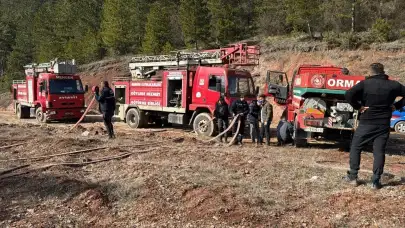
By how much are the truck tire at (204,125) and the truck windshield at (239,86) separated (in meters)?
1.19

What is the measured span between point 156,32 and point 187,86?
2401 cm

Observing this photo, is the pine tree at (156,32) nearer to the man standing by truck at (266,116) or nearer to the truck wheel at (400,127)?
the truck wheel at (400,127)

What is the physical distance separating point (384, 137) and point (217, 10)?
97.3 feet

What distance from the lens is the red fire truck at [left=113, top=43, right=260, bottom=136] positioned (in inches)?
→ 541

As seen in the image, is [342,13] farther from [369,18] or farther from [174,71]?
[174,71]

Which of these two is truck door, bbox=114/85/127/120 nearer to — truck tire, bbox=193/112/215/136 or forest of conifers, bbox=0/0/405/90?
truck tire, bbox=193/112/215/136

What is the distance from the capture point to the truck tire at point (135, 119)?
1677 centimetres

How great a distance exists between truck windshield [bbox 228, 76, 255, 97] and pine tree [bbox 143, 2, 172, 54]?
932 inches

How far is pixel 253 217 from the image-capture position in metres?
4.86

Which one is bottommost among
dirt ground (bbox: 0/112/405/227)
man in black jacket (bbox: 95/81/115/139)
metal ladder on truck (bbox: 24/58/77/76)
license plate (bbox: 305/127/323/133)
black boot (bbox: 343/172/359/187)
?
dirt ground (bbox: 0/112/405/227)

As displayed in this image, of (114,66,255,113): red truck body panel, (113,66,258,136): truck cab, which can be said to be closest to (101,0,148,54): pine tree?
(113,66,258,136): truck cab

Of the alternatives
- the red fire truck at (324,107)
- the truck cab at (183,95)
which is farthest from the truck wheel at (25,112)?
the red fire truck at (324,107)

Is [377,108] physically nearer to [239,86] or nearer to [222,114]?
[222,114]

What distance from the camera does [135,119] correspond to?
17000mm
